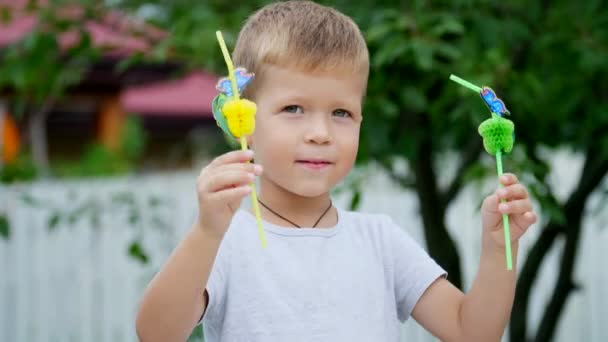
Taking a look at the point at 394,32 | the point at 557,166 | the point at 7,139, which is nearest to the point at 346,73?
the point at 394,32

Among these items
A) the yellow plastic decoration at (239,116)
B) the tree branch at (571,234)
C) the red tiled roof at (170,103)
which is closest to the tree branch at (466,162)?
the tree branch at (571,234)

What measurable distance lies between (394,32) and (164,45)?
0.73m

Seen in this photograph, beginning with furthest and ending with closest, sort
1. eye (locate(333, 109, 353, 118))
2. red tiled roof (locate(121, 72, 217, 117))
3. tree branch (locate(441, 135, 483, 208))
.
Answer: red tiled roof (locate(121, 72, 217, 117)), tree branch (locate(441, 135, 483, 208)), eye (locate(333, 109, 353, 118))

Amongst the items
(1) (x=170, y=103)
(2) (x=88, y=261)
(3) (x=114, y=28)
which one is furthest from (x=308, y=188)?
(1) (x=170, y=103)

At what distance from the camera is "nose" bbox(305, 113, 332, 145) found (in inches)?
56.0

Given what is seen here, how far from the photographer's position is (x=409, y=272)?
161 cm

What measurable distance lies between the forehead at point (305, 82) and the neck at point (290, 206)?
174 mm

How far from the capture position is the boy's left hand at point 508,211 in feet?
4.58

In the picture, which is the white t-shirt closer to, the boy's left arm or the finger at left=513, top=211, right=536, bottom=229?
the boy's left arm

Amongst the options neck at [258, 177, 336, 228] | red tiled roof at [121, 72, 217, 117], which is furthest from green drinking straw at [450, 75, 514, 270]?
red tiled roof at [121, 72, 217, 117]

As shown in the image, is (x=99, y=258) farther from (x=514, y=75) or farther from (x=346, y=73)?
(x=346, y=73)

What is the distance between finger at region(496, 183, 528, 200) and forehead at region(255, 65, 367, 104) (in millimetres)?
297

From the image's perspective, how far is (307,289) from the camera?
1.45 m

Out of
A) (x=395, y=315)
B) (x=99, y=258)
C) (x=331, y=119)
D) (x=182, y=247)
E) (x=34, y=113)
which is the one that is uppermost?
(x=331, y=119)
